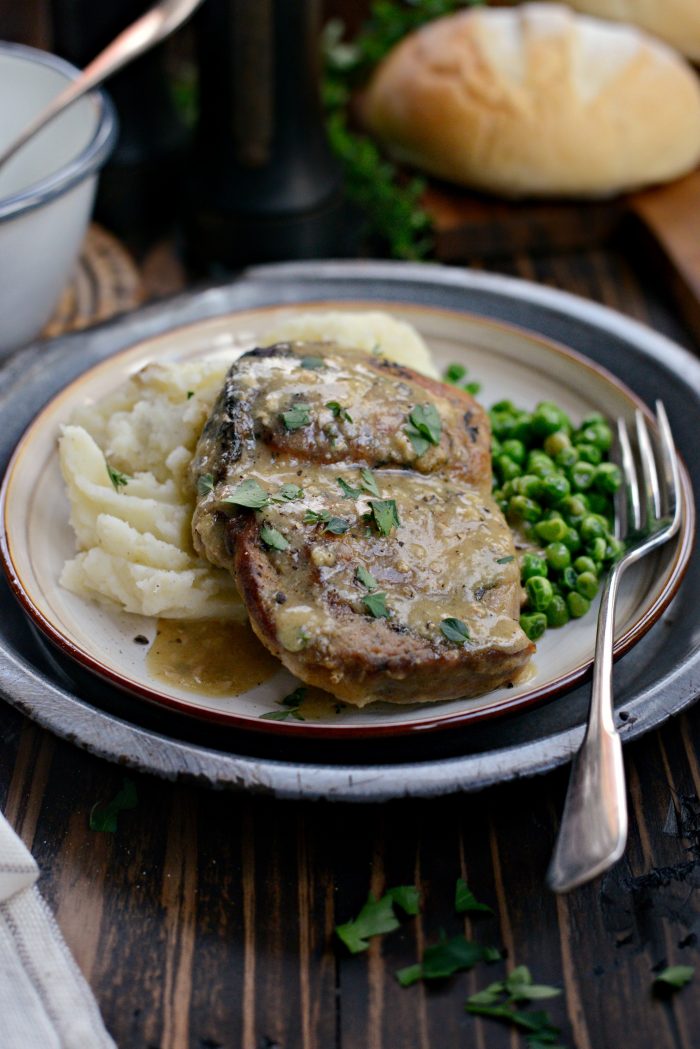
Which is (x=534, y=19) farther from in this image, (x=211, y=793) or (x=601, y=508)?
(x=211, y=793)

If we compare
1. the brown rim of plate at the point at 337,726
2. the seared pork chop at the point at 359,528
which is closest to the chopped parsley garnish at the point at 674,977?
the brown rim of plate at the point at 337,726

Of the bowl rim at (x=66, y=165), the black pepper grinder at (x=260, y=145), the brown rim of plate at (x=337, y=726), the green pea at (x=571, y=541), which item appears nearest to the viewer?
the brown rim of plate at (x=337, y=726)

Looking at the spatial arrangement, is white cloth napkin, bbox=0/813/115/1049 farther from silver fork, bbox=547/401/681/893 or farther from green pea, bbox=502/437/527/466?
green pea, bbox=502/437/527/466

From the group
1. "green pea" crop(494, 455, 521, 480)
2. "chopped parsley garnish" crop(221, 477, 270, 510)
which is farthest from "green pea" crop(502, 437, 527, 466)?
"chopped parsley garnish" crop(221, 477, 270, 510)

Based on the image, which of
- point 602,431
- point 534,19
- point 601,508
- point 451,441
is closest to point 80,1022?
point 451,441

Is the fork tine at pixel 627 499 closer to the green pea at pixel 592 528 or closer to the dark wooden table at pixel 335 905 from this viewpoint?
the green pea at pixel 592 528
